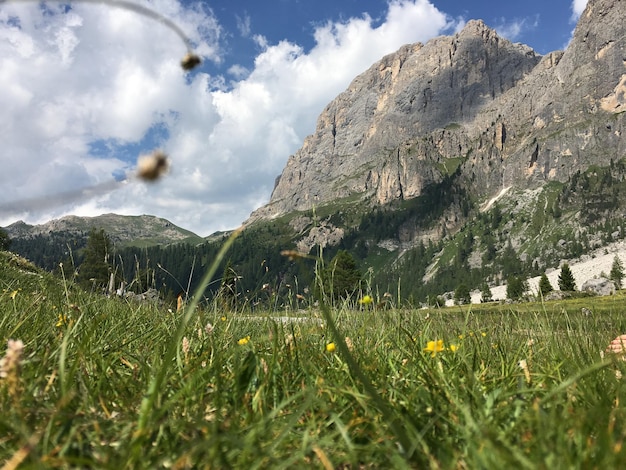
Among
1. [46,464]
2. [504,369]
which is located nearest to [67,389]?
[46,464]

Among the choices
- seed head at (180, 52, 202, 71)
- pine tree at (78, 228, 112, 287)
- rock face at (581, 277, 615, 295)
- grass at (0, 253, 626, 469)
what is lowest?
rock face at (581, 277, 615, 295)

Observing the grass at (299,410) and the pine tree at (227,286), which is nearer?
the grass at (299,410)

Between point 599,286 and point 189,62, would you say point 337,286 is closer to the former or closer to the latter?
point 189,62

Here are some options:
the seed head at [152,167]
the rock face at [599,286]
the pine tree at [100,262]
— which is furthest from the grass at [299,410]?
the rock face at [599,286]

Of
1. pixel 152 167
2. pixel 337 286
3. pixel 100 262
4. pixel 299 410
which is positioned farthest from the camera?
pixel 100 262

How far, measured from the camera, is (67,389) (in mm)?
1670

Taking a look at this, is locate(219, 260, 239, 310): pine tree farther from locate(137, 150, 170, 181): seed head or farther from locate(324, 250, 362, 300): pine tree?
locate(137, 150, 170, 181): seed head

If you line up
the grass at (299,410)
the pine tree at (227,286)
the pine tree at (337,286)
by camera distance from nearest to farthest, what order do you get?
the grass at (299,410)
the pine tree at (227,286)
the pine tree at (337,286)

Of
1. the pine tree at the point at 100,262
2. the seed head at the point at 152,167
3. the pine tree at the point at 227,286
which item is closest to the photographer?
the seed head at the point at 152,167

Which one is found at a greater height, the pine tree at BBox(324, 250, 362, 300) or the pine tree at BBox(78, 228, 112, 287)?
the pine tree at BBox(78, 228, 112, 287)

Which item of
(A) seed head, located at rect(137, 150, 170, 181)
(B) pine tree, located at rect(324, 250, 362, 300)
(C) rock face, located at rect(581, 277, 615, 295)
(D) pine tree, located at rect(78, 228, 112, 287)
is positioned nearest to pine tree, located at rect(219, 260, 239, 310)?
(B) pine tree, located at rect(324, 250, 362, 300)

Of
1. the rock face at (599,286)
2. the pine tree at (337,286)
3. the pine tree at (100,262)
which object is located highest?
the pine tree at (100,262)

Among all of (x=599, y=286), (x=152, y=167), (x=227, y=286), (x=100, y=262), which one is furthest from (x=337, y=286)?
(x=599, y=286)

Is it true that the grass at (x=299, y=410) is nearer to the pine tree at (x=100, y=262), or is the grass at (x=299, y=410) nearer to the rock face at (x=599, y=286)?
the pine tree at (x=100, y=262)
